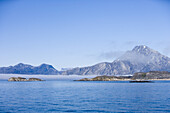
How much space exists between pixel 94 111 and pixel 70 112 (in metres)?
6.50

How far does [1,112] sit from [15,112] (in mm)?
3657

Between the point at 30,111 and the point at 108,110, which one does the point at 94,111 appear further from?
the point at 30,111

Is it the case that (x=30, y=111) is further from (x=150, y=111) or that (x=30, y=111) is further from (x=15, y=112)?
(x=150, y=111)

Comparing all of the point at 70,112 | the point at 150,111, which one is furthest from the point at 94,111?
the point at 150,111

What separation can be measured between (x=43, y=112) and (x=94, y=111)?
1352 centimetres

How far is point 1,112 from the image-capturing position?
5534cm

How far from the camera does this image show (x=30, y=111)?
2232 inches

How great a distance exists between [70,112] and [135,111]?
680 inches

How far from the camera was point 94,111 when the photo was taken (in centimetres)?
5638

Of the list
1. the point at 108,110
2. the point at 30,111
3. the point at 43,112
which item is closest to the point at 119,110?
the point at 108,110

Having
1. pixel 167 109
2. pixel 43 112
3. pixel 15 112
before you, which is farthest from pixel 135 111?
pixel 15 112

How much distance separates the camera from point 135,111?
183 feet

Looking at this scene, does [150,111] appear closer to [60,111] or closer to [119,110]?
[119,110]

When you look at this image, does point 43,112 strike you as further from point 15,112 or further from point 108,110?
point 108,110
